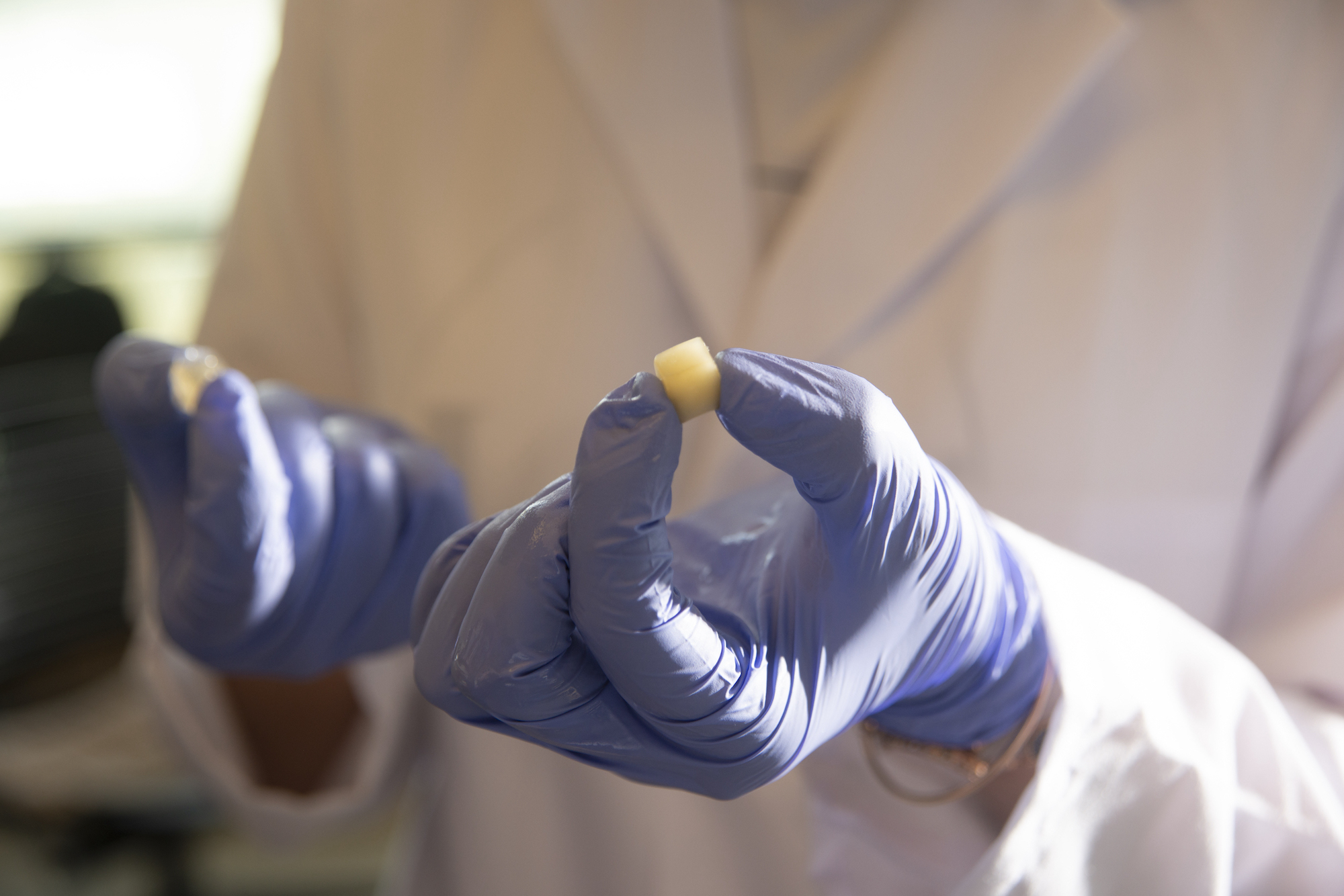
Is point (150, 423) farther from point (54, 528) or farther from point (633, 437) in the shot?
point (54, 528)

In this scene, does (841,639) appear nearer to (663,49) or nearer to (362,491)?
(362,491)

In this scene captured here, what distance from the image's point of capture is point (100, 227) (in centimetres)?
181

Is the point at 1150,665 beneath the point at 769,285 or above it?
beneath

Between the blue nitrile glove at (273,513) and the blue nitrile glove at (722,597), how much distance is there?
0.12m

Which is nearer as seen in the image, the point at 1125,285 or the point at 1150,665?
the point at 1150,665

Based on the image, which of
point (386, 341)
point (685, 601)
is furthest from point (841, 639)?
point (386, 341)

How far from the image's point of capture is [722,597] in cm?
31

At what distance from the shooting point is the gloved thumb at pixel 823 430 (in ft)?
0.80

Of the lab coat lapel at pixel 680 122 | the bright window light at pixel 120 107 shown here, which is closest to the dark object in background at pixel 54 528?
the bright window light at pixel 120 107

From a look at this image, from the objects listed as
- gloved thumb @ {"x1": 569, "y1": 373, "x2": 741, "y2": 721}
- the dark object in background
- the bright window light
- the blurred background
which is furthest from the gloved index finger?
the bright window light

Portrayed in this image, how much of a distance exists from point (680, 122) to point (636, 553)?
1.09 ft

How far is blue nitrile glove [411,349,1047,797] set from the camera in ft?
0.80

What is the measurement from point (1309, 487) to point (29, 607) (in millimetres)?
1364

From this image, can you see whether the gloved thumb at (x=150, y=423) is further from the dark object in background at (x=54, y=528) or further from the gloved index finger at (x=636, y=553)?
the dark object in background at (x=54, y=528)
